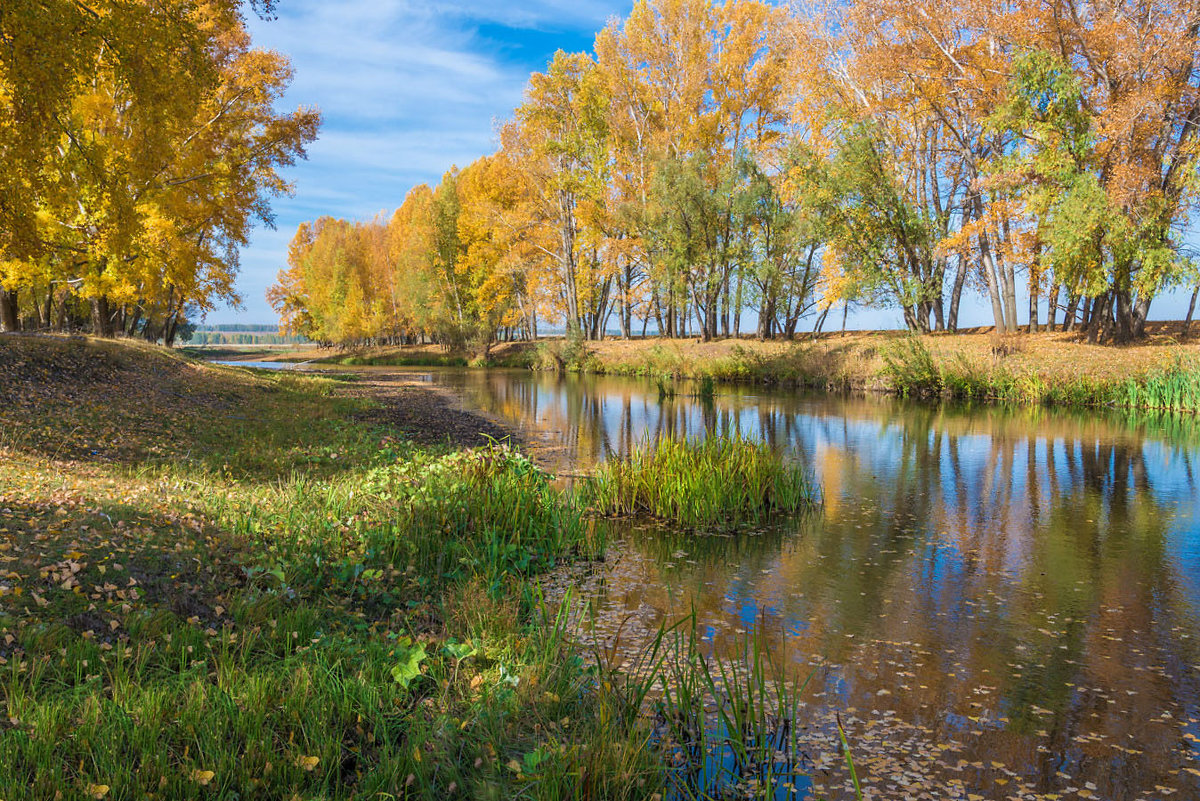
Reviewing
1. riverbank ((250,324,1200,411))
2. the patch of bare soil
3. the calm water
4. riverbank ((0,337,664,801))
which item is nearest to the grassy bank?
riverbank ((0,337,664,801))

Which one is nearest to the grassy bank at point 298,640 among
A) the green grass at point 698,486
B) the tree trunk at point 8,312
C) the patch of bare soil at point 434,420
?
the green grass at point 698,486

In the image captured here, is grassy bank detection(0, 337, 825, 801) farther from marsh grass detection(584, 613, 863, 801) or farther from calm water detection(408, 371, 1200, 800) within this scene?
calm water detection(408, 371, 1200, 800)

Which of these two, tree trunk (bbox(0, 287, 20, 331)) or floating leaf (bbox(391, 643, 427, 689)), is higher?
tree trunk (bbox(0, 287, 20, 331))

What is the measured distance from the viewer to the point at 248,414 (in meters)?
15.1

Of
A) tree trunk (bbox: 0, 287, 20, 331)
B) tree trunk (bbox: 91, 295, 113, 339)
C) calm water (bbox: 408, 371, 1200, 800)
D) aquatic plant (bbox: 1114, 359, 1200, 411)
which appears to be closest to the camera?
Result: calm water (bbox: 408, 371, 1200, 800)

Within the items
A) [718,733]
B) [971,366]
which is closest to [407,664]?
[718,733]

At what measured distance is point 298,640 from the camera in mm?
4723

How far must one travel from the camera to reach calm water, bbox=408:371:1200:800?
391 centimetres

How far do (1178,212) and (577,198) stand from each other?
26263 mm

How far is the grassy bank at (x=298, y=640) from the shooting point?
10.8ft

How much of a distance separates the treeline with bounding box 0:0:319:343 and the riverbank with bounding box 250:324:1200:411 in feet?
62.4

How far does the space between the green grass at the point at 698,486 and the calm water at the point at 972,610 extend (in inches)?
19.8

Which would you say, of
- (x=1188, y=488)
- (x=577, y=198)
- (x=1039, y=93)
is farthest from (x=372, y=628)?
(x=577, y=198)

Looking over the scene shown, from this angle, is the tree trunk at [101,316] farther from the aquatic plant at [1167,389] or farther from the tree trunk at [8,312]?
the aquatic plant at [1167,389]
